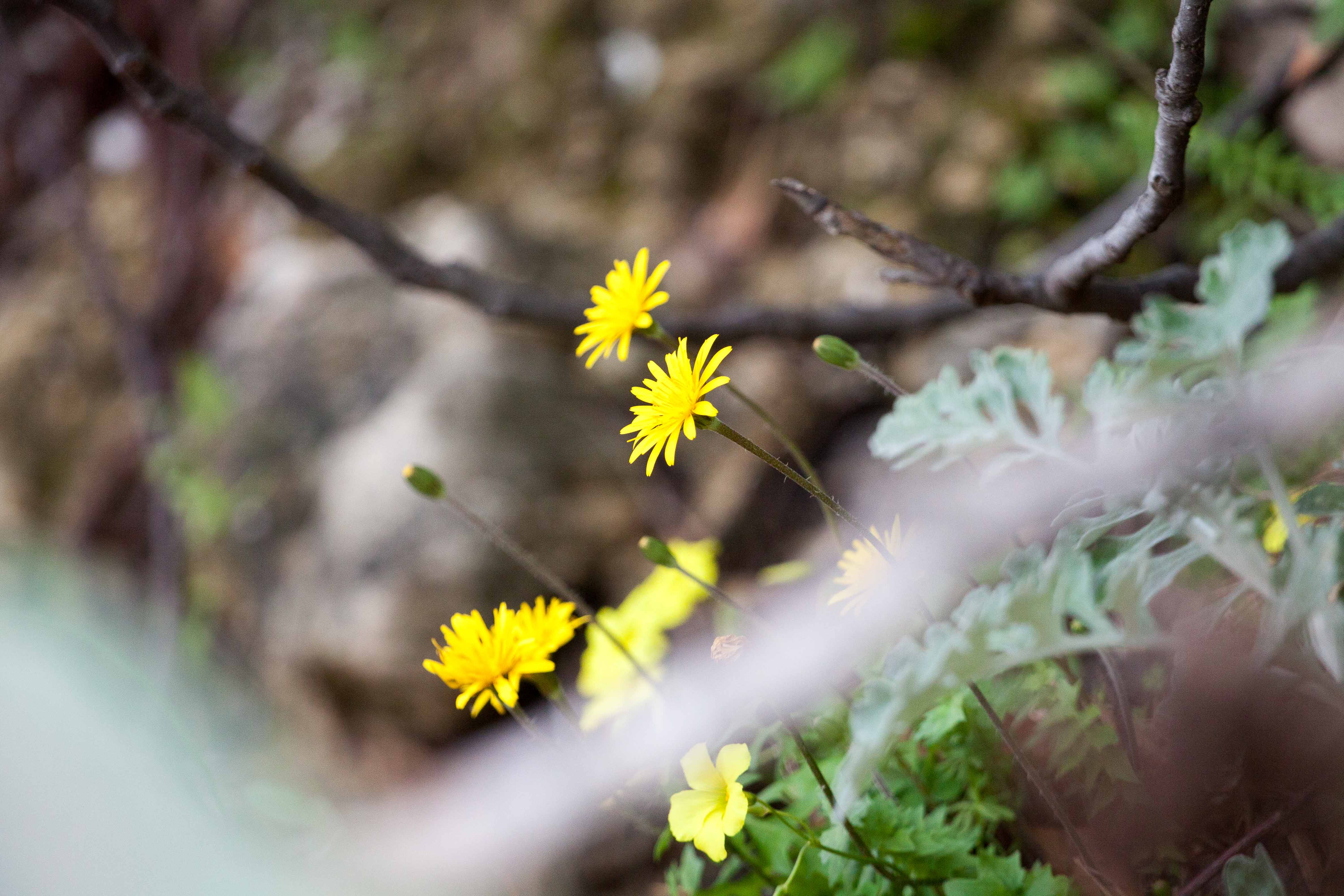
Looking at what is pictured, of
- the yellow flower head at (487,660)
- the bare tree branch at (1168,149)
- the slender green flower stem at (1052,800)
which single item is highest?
the bare tree branch at (1168,149)

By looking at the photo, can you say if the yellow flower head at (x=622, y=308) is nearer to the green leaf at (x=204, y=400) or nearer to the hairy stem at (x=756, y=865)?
the hairy stem at (x=756, y=865)

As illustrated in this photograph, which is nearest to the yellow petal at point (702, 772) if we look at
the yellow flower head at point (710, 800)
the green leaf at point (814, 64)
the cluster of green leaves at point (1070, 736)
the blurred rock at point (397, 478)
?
the yellow flower head at point (710, 800)

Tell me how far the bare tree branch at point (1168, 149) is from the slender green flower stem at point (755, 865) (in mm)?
575

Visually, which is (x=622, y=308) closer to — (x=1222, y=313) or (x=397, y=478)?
(x=1222, y=313)

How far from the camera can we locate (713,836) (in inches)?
19.8

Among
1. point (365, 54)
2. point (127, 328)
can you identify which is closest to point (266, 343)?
point (127, 328)

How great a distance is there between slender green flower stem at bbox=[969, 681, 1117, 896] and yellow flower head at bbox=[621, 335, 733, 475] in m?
0.25

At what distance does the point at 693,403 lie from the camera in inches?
20.8

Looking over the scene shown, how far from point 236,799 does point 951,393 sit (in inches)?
76.4

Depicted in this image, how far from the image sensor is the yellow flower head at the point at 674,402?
51cm

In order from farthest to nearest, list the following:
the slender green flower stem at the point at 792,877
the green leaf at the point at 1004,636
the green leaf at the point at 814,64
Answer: the green leaf at the point at 814,64 < the slender green flower stem at the point at 792,877 < the green leaf at the point at 1004,636

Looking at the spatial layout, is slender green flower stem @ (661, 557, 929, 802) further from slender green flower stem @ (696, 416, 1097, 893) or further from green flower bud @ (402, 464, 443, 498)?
green flower bud @ (402, 464, 443, 498)

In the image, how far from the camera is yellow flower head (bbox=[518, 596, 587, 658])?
0.64 metres

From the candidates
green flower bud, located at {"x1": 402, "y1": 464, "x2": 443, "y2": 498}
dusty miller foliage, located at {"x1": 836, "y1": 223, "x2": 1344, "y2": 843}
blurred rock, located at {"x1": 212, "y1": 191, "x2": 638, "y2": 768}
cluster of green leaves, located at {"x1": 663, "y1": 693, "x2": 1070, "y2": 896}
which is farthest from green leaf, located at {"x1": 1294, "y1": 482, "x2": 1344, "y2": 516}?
blurred rock, located at {"x1": 212, "y1": 191, "x2": 638, "y2": 768}
